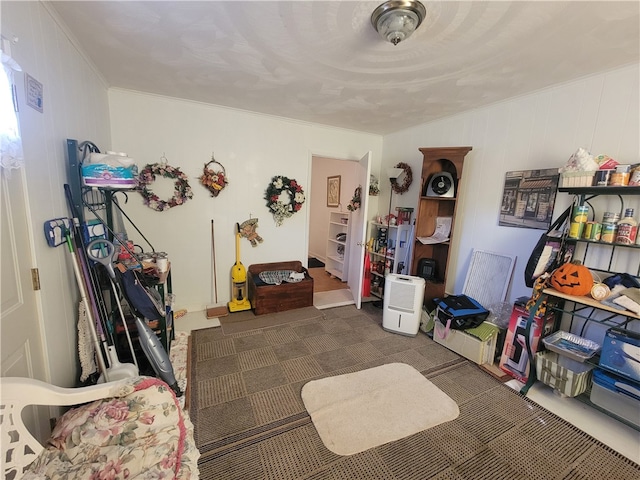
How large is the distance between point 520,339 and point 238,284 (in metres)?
2.96

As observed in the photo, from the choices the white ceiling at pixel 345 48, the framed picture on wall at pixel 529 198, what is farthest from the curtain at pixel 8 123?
the framed picture on wall at pixel 529 198

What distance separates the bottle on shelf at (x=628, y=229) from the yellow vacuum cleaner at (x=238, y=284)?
3397mm

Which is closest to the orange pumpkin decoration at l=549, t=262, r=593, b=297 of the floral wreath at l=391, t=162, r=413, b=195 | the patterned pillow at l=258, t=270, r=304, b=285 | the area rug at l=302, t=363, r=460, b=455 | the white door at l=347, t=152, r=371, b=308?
the area rug at l=302, t=363, r=460, b=455

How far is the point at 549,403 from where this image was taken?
1.92 m

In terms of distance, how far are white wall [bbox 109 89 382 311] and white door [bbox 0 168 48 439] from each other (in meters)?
1.76

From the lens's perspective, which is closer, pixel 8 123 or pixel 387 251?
pixel 8 123

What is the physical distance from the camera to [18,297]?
1.17 metres

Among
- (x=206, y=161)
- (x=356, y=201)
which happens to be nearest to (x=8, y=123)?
(x=206, y=161)

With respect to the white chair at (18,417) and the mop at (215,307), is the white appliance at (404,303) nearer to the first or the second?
the mop at (215,307)

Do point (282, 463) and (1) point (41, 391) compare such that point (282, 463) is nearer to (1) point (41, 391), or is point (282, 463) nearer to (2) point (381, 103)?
(1) point (41, 391)

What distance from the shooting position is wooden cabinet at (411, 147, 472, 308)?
2816 millimetres

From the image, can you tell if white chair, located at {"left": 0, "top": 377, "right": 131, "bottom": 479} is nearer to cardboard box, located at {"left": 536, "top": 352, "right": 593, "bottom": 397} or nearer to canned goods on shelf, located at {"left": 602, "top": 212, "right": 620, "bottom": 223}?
cardboard box, located at {"left": 536, "top": 352, "right": 593, "bottom": 397}

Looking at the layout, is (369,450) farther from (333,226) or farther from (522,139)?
(333,226)

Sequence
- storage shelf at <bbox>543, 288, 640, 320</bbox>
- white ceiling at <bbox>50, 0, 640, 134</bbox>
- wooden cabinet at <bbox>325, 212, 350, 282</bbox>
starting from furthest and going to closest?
1. wooden cabinet at <bbox>325, 212, 350, 282</bbox>
2. storage shelf at <bbox>543, 288, 640, 320</bbox>
3. white ceiling at <bbox>50, 0, 640, 134</bbox>
